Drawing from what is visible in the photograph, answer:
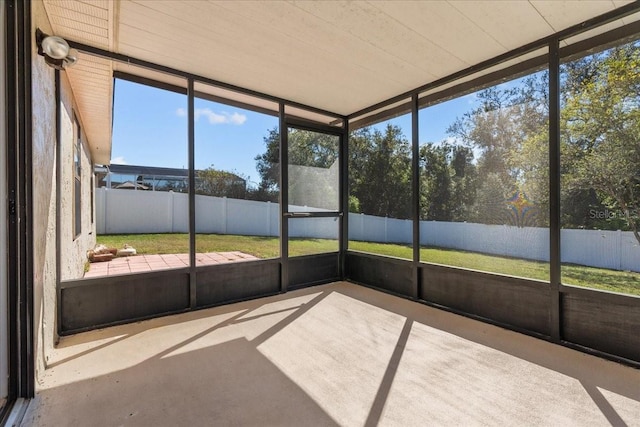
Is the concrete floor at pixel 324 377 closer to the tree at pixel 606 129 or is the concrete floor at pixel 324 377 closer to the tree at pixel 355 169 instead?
the tree at pixel 606 129

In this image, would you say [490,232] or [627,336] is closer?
[627,336]

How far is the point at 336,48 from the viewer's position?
9.21 ft

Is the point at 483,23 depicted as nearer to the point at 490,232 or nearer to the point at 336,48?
the point at 336,48

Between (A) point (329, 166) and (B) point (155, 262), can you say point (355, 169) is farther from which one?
(B) point (155, 262)

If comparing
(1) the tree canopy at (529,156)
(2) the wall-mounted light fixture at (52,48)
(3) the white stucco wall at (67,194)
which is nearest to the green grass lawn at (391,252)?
(1) the tree canopy at (529,156)

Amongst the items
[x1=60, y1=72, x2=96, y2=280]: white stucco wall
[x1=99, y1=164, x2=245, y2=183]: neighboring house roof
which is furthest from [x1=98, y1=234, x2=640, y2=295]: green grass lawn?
[x1=60, y1=72, x2=96, y2=280]: white stucco wall

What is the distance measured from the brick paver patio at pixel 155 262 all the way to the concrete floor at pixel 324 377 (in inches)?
24.7

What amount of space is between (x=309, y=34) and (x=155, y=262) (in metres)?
2.95

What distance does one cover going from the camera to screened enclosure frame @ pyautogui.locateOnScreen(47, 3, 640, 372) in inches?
95.9

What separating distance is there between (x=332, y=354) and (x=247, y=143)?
2.94 metres

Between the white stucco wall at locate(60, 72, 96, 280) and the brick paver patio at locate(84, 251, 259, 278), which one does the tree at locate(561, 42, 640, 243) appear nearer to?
the brick paver patio at locate(84, 251, 259, 278)

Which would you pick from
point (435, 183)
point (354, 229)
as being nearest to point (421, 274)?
point (435, 183)

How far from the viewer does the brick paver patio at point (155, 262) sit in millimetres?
3361

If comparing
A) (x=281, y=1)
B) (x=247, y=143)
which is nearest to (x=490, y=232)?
(x=281, y=1)
